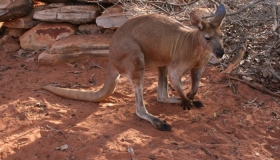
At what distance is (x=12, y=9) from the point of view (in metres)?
7.57

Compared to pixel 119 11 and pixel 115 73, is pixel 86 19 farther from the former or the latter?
pixel 115 73

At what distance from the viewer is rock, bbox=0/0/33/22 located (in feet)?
24.8

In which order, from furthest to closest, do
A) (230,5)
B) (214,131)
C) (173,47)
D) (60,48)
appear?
(60,48), (230,5), (173,47), (214,131)

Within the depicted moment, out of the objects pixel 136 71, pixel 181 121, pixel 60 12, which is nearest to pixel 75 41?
pixel 60 12

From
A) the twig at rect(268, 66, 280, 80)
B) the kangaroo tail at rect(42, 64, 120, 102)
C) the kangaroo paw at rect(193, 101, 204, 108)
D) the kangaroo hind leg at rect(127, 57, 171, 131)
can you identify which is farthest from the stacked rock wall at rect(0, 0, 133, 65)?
the twig at rect(268, 66, 280, 80)

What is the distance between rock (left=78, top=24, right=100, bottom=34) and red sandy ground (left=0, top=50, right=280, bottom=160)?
5.02ft

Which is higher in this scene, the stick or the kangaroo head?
the kangaroo head

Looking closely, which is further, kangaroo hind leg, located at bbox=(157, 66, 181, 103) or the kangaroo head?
kangaroo hind leg, located at bbox=(157, 66, 181, 103)

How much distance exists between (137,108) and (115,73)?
61cm

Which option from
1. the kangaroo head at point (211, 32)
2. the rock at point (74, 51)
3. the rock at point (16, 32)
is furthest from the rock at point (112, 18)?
the kangaroo head at point (211, 32)

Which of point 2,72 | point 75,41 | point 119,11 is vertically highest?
point 119,11

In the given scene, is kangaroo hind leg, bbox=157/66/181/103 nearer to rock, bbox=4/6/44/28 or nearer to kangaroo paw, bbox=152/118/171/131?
kangaroo paw, bbox=152/118/171/131

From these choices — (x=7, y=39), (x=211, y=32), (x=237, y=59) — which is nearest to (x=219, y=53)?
(x=211, y=32)

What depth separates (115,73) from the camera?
528 centimetres
